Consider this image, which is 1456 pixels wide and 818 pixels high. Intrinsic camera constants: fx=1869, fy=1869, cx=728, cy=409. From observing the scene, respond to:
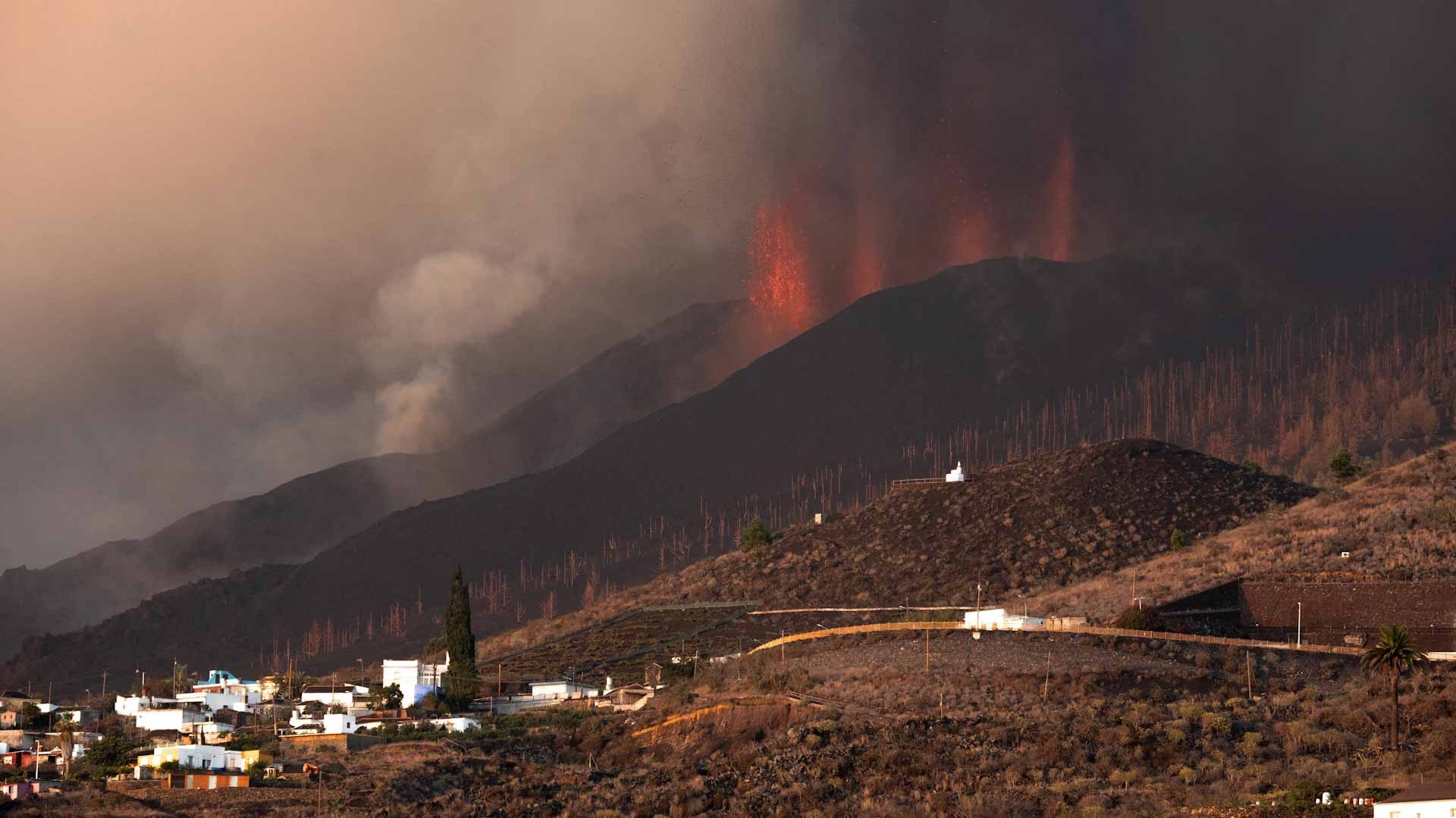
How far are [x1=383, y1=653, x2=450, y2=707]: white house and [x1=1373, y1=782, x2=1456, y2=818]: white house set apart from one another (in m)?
65.9

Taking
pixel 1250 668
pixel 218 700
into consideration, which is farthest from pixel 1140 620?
pixel 218 700

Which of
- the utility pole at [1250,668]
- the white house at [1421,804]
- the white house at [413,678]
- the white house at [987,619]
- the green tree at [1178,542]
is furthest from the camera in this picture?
the green tree at [1178,542]

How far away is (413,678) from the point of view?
11788 centimetres

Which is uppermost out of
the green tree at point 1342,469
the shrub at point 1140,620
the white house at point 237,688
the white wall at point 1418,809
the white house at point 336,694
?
the green tree at point 1342,469

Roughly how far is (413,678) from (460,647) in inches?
219

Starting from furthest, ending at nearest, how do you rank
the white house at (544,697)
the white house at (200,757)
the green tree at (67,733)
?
the white house at (544,697), the green tree at (67,733), the white house at (200,757)

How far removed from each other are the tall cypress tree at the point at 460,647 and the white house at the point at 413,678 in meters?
0.88

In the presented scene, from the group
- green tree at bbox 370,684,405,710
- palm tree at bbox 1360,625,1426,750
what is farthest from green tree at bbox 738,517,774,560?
palm tree at bbox 1360,625,1426,750

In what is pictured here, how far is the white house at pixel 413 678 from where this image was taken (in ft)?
377

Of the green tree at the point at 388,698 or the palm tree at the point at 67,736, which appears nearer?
the palm tree at the point at 67,736

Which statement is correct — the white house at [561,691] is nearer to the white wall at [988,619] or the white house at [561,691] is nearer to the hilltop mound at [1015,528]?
the white wall at [988,619]

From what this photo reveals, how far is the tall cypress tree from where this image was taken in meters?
117

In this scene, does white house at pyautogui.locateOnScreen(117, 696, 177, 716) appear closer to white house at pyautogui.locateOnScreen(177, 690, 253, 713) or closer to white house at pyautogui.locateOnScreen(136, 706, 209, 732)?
white house at pyautogui.locateOnScreen(177, 690, 253, 713)

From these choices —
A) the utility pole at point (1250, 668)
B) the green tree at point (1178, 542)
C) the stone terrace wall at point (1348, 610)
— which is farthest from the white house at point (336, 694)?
the green tree at point (1178, 542)
